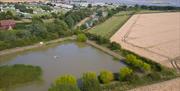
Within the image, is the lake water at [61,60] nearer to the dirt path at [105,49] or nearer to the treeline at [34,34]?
the dirt path at [105,49]

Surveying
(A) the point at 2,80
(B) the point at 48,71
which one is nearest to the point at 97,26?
(B) the point at 48,71

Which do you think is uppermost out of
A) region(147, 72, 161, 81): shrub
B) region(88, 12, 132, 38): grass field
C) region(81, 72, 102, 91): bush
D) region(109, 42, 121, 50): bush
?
region(81, 72, 102, 91): bush

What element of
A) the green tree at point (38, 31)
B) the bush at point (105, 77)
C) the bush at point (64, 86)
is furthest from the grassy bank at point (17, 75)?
the green tree at point (38, 31)

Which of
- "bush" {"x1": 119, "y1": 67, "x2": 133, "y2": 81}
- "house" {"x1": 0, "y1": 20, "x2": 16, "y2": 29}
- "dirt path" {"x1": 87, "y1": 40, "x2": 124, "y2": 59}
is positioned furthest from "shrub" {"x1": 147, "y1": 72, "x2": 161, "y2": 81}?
"house" {"x1": 0, "y1": 20, "x2": 16, "y2": 29}

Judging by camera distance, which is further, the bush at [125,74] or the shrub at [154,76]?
the shrub at [154,76]

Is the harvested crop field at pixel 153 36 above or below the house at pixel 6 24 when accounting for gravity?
above

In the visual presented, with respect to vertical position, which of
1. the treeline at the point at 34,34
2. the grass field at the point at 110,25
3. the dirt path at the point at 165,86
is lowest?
the grass field at the point at 110,25

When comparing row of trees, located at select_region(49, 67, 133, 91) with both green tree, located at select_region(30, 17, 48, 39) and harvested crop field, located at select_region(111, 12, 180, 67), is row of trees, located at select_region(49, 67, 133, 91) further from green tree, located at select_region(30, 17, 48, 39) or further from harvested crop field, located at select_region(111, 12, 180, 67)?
green tree, located at select_region(30, 17, 48, 39)

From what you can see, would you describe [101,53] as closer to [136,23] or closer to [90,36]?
[90,36]
